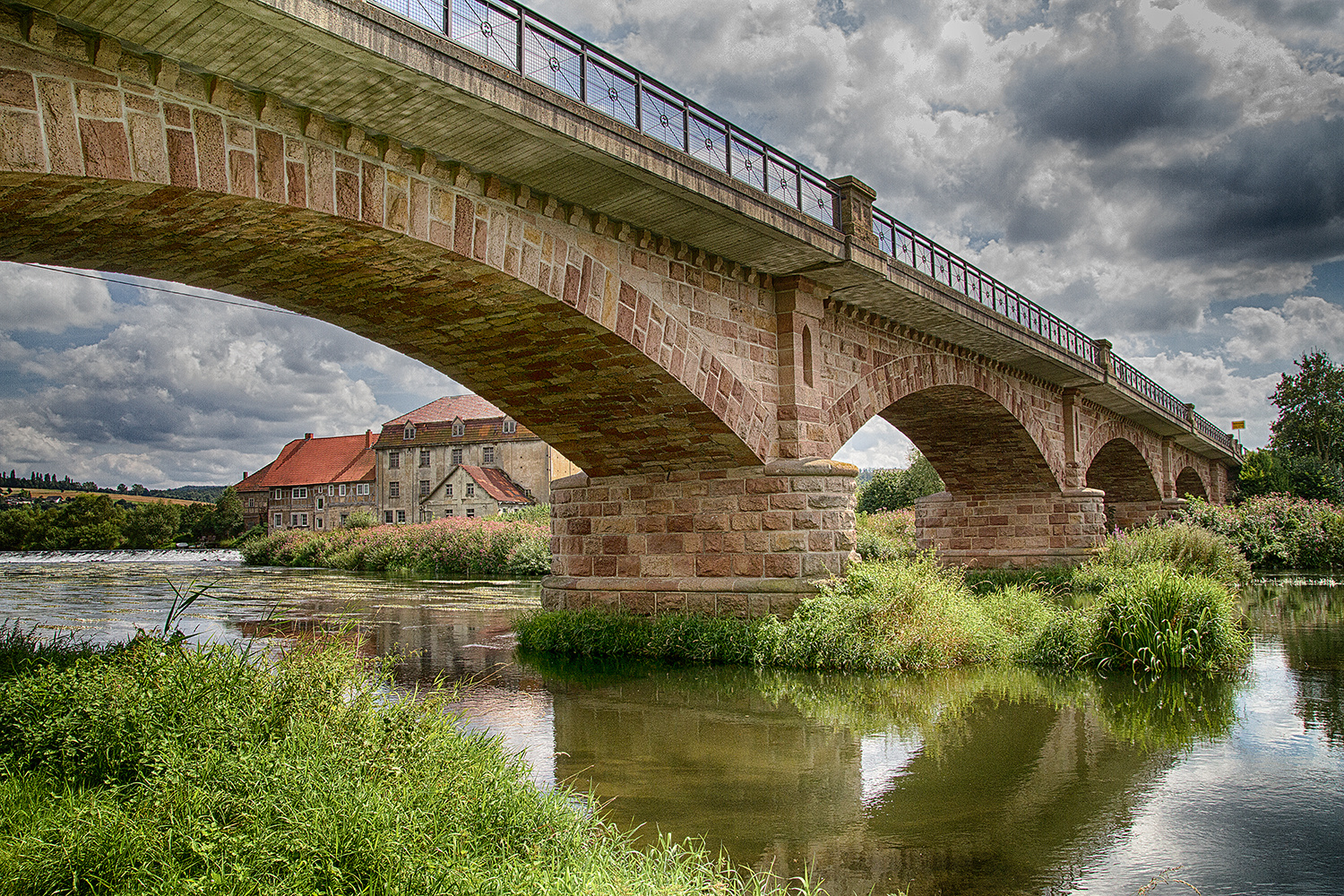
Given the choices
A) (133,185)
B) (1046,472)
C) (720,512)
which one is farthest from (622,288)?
(1046,472)

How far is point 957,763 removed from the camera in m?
6.77

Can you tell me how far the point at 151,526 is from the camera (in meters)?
56.2

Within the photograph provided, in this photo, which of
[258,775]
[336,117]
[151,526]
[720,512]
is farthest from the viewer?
[151,526]

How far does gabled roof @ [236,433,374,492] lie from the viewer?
5897cm

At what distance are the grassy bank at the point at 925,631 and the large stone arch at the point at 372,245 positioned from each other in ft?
7.85

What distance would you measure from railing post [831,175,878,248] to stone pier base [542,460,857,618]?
3.34m

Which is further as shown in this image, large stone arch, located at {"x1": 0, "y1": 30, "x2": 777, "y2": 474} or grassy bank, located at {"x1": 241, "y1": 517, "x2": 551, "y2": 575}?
grassy bank, located at {"x1": 241, "y1": 517, "x2": 551, "y2": 575}

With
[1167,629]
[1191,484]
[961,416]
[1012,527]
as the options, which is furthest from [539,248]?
[1191,484]

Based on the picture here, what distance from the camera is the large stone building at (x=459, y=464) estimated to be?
46938 mm

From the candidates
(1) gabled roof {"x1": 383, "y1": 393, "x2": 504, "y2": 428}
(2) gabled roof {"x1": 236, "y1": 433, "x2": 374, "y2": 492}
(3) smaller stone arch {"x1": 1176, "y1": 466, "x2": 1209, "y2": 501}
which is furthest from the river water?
(2) gabled roof {"x1": 236, "y1": 433, "x2": 374, "y2": 492}

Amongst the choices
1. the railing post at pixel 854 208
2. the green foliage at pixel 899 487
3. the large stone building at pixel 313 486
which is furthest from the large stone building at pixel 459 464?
the railing post at pixel 854 208

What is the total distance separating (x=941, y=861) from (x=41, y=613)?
648 inches

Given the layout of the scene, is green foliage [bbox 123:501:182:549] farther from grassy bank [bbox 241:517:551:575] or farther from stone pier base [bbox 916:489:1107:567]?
stone pier base [bbox 916:489:1107:567]

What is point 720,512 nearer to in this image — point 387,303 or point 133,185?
point 387,303
